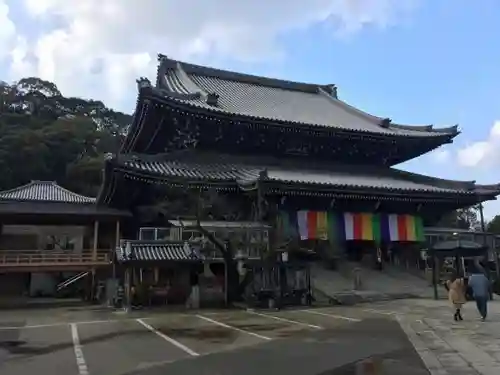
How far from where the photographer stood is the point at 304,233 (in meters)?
23.1

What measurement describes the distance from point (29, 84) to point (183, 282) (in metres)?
66.0

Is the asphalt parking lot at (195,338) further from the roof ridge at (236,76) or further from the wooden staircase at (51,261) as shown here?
the roof ridge at (236,76)

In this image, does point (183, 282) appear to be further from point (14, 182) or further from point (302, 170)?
point (14, 182)

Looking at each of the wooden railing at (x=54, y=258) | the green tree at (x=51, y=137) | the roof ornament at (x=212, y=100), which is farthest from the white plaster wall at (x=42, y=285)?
the green tree at (x=51, y=137)

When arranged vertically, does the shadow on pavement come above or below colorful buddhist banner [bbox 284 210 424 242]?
below

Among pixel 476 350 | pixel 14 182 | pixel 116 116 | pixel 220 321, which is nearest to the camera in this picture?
pixel 476 350

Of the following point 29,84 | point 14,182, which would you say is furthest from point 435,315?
point 29,84

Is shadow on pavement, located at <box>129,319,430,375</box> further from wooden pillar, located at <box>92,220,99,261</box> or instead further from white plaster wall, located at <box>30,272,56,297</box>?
white plaster wall, located at <box>30,272,56,297</box>

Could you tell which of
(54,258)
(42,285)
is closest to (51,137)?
(42,285)

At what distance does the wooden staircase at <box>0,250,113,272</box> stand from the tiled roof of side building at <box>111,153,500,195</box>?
23.0 ft

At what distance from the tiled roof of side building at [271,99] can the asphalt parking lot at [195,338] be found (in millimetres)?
11961

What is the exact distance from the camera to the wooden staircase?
25281mm

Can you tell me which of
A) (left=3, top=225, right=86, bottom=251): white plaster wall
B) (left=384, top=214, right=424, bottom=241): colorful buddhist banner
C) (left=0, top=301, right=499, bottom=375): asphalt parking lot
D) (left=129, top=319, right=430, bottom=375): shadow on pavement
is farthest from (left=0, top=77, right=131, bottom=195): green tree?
(left=129, top=319, right=430, bottom=375): shadow on pavement

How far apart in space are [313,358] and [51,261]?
69.5ft
